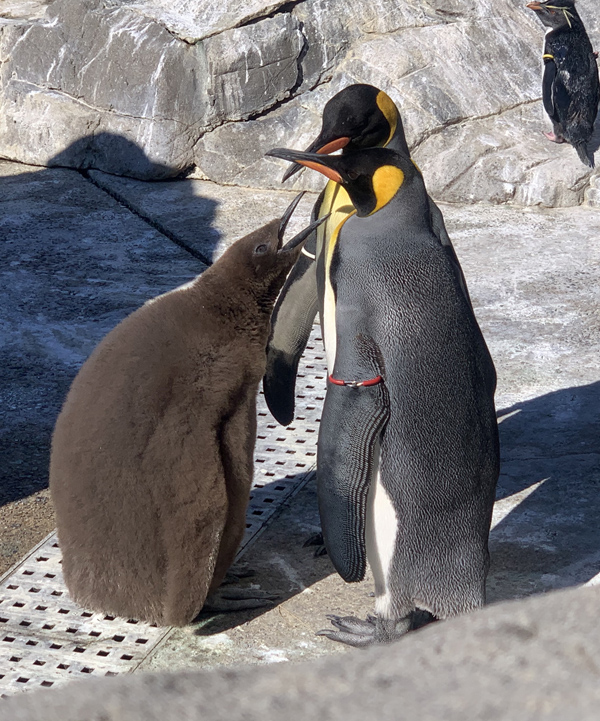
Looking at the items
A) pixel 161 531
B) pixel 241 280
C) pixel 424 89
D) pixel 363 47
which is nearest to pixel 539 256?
pixel 424 89

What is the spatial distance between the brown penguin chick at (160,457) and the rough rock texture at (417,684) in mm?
1860

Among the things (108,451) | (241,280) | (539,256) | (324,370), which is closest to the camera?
(108,451)

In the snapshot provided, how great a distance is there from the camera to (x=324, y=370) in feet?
14.7

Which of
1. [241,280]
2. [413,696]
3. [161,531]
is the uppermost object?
[413,696]

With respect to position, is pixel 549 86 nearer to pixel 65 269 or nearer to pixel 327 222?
pixel 65 269

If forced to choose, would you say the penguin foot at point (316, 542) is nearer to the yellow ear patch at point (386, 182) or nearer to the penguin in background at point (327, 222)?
the penguin in background at point (327, 222)

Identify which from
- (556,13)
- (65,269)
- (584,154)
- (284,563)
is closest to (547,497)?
(284,563)

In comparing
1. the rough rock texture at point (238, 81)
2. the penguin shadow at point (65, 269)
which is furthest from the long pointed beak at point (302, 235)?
the rough rock texture at point (238, 81)

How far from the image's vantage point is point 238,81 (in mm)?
7176

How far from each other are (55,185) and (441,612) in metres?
5.22

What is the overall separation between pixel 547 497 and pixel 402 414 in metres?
1.11

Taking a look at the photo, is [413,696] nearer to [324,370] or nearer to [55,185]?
[324,370]

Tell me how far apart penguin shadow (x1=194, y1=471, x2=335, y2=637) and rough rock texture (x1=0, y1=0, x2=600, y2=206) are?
3951mm

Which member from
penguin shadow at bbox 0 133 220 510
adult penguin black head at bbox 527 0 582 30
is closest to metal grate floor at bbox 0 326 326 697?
penguin shadow at bbox 0 133 220 510
